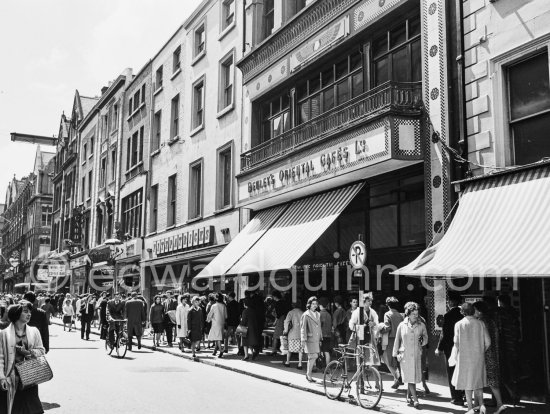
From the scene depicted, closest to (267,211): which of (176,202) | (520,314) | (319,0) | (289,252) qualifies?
(289,252)

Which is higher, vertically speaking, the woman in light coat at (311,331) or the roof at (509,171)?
the roof at (509,171)

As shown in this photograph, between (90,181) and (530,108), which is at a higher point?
(90,181)

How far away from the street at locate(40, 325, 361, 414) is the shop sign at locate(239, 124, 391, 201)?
17.9 feet

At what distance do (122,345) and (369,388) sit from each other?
932 cm

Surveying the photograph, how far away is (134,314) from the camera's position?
66.2 ft

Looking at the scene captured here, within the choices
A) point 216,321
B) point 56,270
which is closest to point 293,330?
point 216,321

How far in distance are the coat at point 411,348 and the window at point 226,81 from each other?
1556 cm

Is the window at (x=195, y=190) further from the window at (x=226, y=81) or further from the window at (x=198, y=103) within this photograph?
the window at (x=226, y=81)

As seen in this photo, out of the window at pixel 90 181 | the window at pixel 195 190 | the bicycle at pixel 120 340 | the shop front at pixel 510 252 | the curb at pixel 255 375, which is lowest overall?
the curb at pixel 255 375

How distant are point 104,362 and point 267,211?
7191mm

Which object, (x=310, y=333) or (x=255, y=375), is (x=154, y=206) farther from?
(x=310, y=333)

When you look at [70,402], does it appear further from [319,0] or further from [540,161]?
[319,0]

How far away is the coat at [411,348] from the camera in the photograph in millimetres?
10875

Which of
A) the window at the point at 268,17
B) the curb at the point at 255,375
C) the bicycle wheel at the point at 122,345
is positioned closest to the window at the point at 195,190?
the window at the point at 268,17
